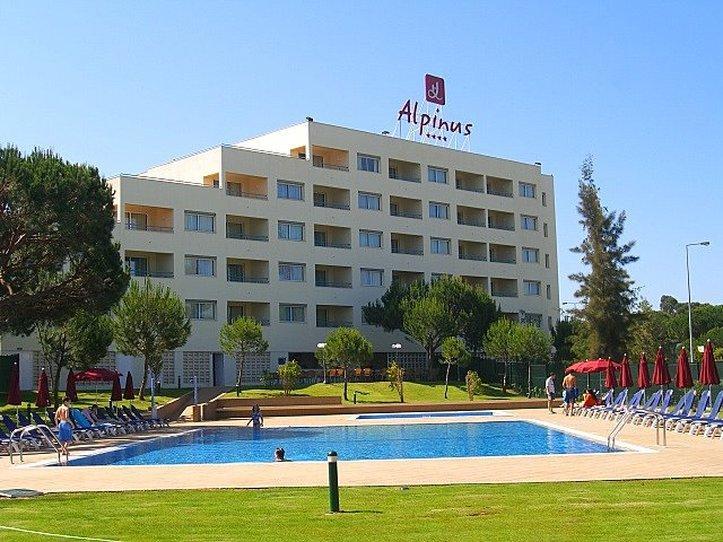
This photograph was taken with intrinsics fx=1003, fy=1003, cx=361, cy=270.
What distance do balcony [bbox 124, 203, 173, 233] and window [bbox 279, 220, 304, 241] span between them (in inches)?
316

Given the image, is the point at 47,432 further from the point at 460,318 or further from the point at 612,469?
the point at 460,318

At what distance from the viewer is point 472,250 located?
78188 millimetres

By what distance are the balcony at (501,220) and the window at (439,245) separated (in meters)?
6.23

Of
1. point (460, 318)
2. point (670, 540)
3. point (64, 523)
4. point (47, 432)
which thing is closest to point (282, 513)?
point (64, 523)

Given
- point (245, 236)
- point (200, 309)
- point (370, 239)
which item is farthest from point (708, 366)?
point (370, 239)

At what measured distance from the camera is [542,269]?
8181 cm

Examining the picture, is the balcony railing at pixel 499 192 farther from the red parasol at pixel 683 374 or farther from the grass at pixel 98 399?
the red parasol at pixel 683 374

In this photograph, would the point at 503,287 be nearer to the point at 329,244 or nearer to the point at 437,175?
the point at 437,175

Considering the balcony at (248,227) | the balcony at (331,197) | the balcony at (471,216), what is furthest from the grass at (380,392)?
the balcony at (471,216)

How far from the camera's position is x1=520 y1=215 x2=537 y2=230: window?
81062 millimetres

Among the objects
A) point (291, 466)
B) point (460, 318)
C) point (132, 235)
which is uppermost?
point (132, 235)

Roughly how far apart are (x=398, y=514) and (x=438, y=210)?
63.0 meters

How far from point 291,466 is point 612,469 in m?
6.42

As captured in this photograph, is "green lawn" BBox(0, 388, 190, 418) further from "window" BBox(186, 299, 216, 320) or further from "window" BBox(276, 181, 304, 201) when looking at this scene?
"window" BBox(276, 181, 304, 201)
